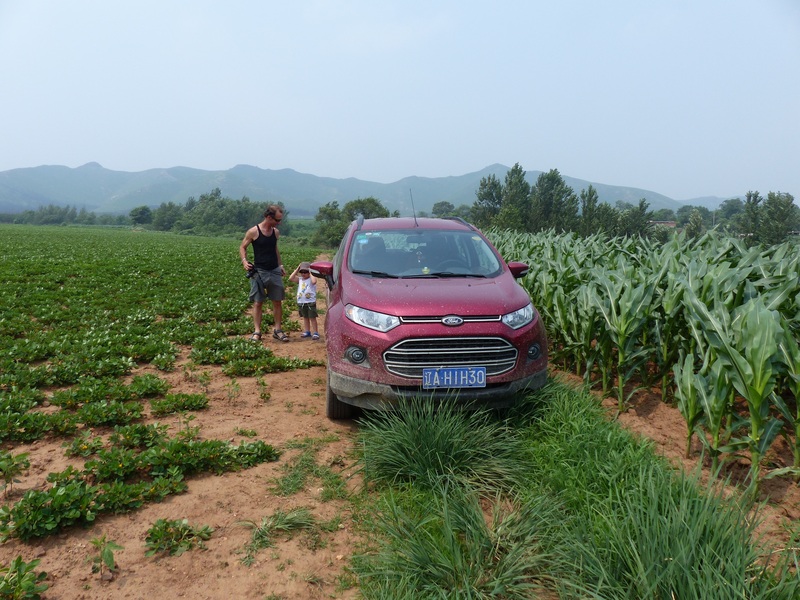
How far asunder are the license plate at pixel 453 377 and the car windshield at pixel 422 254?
1198mm

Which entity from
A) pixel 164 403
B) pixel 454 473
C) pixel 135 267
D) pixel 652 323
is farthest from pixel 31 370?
pixel 135 267

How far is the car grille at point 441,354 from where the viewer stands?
414 centimetres

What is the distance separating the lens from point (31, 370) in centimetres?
577

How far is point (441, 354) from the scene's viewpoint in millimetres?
4172

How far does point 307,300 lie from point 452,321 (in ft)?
15.0

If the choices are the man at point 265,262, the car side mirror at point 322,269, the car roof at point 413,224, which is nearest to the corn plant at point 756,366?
the car roof at point 413,224

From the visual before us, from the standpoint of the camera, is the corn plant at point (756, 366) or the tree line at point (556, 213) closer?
the corn plant at point (756, 366)

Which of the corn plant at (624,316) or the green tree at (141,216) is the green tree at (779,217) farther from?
the green tree at (141,216)

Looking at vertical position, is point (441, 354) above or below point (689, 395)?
above

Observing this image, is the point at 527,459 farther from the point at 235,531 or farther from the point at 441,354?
the point at 235,531

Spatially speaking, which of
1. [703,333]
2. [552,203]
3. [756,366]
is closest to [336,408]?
[703,333]

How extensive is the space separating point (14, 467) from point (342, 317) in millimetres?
2519

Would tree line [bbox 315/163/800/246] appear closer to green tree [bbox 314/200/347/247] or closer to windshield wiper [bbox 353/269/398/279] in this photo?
green tree [bbox 314/200/347/247]

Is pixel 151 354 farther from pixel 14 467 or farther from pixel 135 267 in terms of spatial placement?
pixel 135 267
